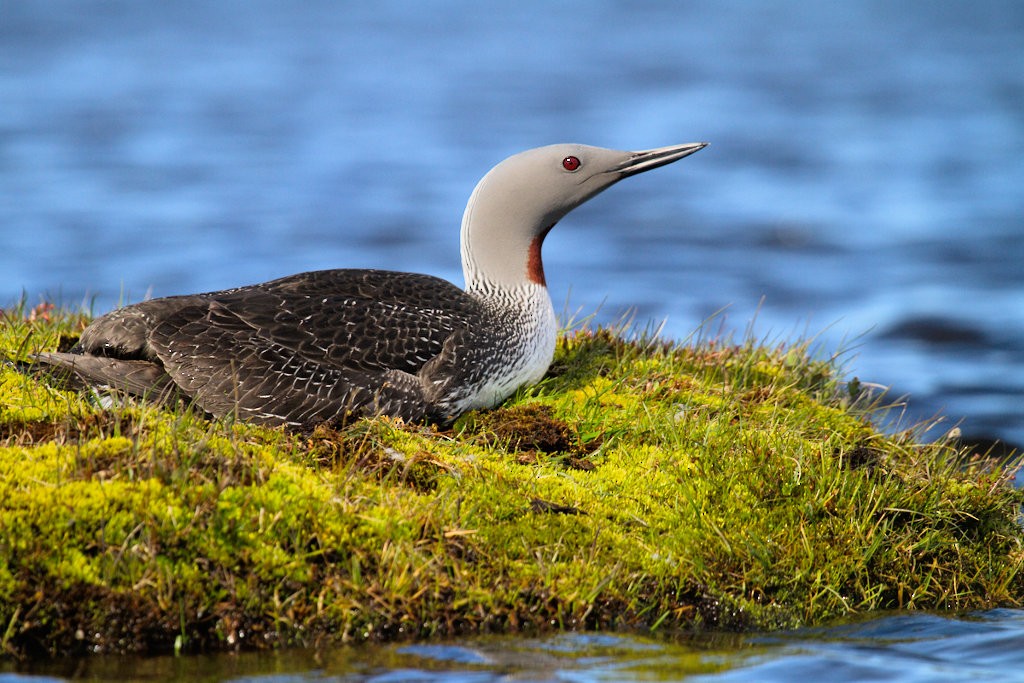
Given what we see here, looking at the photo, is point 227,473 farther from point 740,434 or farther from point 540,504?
point 740,434

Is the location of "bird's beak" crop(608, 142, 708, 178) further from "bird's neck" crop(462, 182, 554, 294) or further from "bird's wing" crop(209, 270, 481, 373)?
"bird's wing" crop(209, 270, 481, 373)

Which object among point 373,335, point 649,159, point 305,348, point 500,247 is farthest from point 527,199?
point 305,348

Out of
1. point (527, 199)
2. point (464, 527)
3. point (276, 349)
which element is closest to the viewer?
point (464, 527)

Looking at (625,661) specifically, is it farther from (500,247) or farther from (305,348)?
(500,247)

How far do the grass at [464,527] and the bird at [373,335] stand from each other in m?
0.24

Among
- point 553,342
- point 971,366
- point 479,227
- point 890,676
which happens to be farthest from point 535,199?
point 971,366

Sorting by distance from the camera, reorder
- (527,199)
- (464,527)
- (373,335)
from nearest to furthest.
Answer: (464,527) → (373,335) → (527,199)

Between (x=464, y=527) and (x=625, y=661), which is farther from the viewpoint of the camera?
(x=464, y=527)

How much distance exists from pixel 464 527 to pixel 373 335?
1646 millimetres

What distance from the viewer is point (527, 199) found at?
265 inches

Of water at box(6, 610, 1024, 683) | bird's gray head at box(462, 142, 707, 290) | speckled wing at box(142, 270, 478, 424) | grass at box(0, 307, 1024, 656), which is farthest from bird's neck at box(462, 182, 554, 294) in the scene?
water at box(6, 610, 1024, 683)

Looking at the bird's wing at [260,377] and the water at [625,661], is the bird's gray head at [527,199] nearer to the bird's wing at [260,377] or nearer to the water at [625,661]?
the bird's wing at [260,377]

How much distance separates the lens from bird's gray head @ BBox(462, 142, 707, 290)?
6719 millimetres

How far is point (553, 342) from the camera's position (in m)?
6.71
